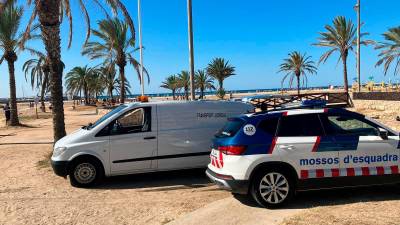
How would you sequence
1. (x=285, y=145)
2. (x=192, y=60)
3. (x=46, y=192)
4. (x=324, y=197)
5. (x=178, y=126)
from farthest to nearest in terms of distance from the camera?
(x=192, y=60) → (x=178, y=126) → (x=46, y=192) → (x=324, y=197) → (x=285, y=145)

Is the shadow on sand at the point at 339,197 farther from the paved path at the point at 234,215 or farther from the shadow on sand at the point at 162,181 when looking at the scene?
the shadow on sand at the point at 162,181

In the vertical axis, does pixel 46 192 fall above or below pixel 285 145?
below

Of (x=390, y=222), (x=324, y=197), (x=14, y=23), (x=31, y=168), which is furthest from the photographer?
(x=14, y=23)

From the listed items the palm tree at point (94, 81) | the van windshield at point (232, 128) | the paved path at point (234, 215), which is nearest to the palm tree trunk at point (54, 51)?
the van windshield at point (232, 128)

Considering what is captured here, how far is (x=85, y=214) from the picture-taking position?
710cm

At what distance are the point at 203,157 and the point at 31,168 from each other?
4.94 m

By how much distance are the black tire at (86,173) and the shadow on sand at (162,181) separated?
0.74 ft

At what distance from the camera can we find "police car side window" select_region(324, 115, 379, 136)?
276 inches

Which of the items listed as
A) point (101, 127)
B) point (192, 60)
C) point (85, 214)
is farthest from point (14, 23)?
point (85, 214)

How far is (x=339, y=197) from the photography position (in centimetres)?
730

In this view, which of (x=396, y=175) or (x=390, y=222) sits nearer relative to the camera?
(x=390, y=222)

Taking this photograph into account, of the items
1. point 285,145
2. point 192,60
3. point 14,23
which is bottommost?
point 285,145

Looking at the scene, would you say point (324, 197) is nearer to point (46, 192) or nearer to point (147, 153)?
point (147, 153)

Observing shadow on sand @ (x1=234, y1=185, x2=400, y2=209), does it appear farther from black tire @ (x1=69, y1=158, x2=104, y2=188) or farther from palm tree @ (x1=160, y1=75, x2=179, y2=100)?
palm tree @ (x1=160, y1=75, x2=179, y2=100)
